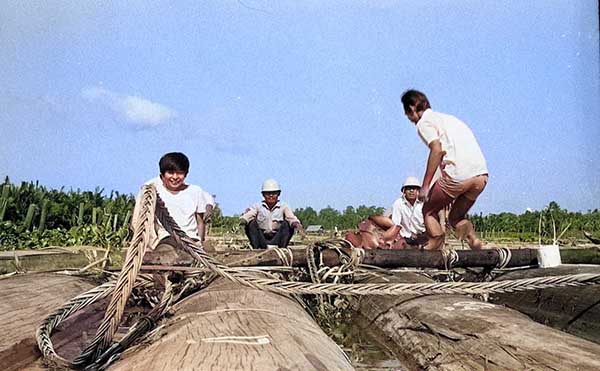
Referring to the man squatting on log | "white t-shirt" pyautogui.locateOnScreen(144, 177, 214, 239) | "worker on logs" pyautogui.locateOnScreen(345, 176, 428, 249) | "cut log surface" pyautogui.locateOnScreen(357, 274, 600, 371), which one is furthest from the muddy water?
"worker on logs" pyautogui.locateOnScreen(345, 176, 428, 249)

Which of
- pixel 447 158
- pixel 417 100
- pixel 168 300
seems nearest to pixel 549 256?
pixel 447 158

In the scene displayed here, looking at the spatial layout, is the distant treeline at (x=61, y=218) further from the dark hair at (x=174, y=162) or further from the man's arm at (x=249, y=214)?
the dark hair at (x=174, y=162)

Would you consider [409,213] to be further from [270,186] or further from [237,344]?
[237,344]

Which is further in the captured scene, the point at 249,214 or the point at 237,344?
the point at 249,214

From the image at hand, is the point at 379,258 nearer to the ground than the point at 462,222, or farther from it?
nearer to the ground

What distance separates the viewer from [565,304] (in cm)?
370

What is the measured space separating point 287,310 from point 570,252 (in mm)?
5926

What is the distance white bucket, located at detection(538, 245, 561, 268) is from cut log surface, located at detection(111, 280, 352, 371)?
2773 mm

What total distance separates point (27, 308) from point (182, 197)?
347 centimetres

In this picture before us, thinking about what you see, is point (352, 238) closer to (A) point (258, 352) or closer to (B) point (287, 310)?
(B) point (287, 310)

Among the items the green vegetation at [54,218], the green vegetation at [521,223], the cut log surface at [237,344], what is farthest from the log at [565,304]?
the green vegetation at [521,223]

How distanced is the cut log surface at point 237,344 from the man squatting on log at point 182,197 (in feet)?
11.2

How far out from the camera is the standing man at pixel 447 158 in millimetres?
5336

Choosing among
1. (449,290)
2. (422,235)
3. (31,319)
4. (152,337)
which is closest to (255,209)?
(422,235)
